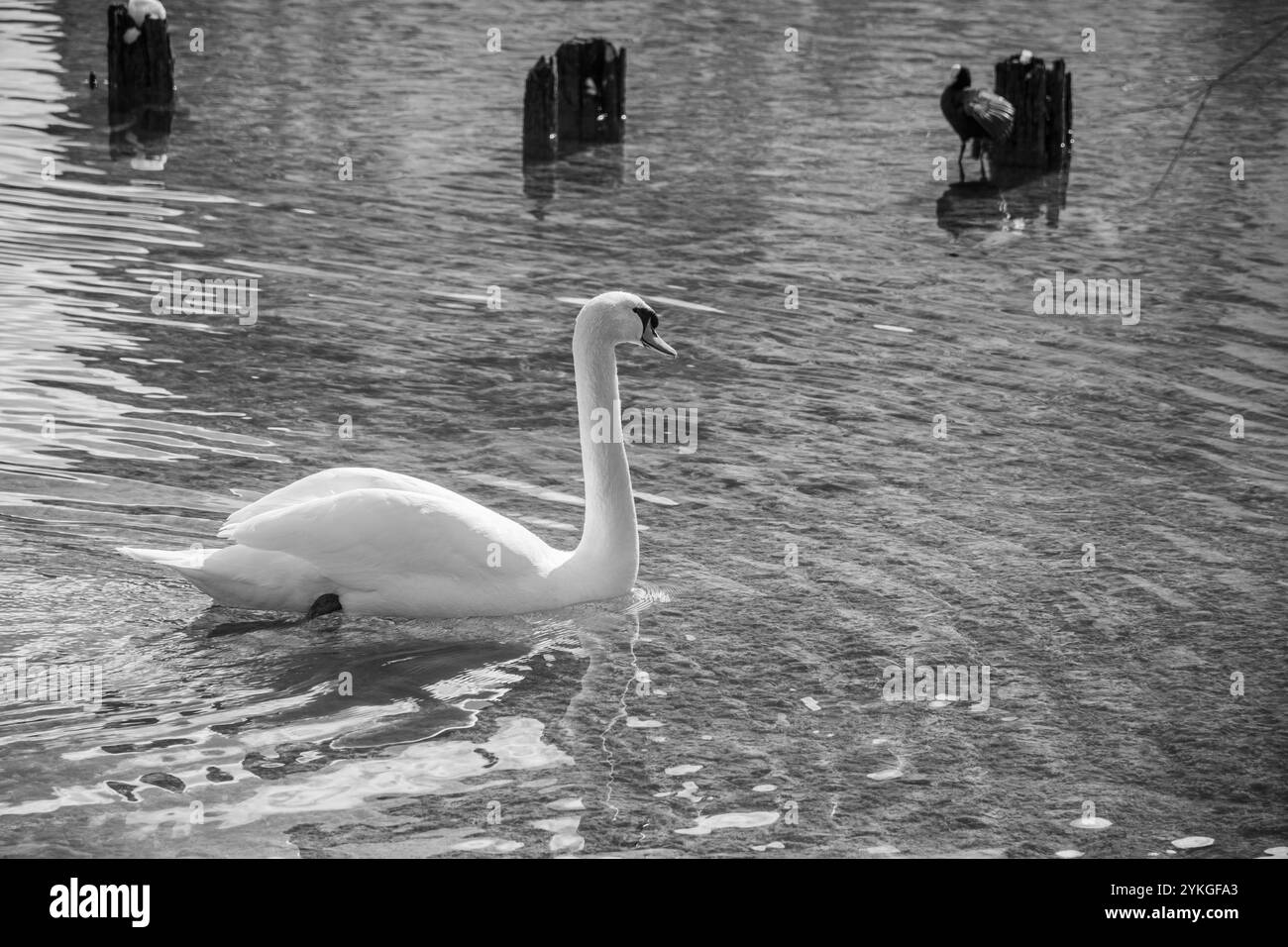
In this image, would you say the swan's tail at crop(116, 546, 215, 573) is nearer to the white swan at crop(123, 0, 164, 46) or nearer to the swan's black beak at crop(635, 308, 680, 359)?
the swan's black beak at crop(635, 308, 680, 359)

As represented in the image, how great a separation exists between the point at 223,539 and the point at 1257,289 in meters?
9.42

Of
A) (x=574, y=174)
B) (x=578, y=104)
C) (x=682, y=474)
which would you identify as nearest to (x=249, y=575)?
(x=682, y=474)

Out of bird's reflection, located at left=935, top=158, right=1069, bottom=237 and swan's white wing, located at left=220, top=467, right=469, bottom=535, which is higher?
bird's reflection, located at left=935, top=158, right=1069, bottom=237

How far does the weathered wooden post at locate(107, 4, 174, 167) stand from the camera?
20.4 m

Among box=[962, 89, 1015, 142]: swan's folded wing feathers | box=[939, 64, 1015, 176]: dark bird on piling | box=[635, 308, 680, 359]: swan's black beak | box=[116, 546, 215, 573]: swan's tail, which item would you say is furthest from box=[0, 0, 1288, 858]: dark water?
box=[635, 308, 680, 359]: swan's black beak

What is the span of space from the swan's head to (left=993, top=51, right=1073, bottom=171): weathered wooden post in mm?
11729

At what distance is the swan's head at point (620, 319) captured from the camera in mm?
8453

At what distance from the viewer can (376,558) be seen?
25.7ft

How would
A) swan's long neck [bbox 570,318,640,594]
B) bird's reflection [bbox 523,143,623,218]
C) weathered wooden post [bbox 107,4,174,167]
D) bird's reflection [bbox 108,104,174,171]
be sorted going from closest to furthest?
swan's long neck [bbox 570,318,640,594] → bird's reflection [bbox 523,143,623,218] → bird's reflection [bbox 108,104,174,171] → weathered wooden post [bbox 107,4,174,167]

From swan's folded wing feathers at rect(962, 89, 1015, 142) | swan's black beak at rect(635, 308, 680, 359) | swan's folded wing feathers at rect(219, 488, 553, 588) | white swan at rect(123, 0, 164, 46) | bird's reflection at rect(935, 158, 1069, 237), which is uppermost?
white swan at rect(123, 0, 164, 46)

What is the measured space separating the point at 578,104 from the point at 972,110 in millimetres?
4580

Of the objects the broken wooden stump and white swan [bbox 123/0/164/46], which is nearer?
the broken wooden stump

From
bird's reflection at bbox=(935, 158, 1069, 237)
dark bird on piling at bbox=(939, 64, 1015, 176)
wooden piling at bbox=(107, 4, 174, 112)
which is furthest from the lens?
wooden piling at bbox=(107, 4, 174, 112)

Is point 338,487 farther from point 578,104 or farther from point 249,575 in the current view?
point 578,104
